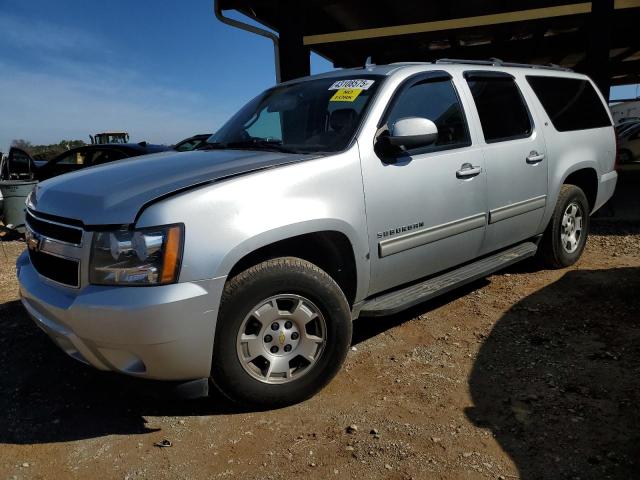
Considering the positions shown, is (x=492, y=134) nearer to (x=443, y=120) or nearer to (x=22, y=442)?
(x=443, y=120)

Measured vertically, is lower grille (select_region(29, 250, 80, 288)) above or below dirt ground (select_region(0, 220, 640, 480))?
above

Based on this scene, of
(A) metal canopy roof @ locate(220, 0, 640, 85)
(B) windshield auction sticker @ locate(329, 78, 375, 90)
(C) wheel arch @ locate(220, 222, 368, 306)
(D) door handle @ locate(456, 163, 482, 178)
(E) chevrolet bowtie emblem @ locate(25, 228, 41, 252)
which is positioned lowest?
(C) wheel arch @ locate(220, 222, 368, 306)

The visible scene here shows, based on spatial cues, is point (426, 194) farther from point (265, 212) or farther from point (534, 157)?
point (534, 157)

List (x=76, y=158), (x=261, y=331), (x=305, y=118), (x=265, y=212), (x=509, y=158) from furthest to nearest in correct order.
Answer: (x=76, y=158) < (x=509, y=158) < (x=305, y=118) < (x=261, y=331) < (x=265, y=212)

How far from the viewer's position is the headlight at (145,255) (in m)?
2.25

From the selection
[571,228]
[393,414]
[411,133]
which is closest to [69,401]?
[393,414]

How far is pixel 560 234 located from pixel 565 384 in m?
2.19

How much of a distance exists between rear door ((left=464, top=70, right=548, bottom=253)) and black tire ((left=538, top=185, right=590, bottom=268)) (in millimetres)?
338

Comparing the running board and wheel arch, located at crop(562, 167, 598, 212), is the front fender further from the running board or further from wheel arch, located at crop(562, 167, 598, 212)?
wheel arch, located at crop(562, 167, 598, 212)

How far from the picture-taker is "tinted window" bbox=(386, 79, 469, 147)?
3.34m

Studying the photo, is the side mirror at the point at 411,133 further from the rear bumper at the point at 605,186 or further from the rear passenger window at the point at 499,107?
the rear bumper at the point at 605,186

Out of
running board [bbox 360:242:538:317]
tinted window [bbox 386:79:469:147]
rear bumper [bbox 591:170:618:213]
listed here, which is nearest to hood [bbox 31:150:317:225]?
tinted window [bbox 386:79:469:147]

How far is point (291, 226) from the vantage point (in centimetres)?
259

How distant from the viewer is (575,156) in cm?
457
